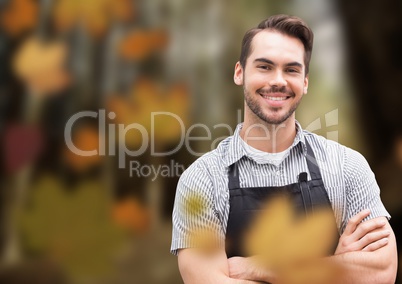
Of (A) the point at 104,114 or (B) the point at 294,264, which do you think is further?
(A) the point at 104,114

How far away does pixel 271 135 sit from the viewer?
1.51 metres

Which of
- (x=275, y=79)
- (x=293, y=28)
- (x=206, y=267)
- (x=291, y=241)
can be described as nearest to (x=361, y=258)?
(x=291, y=241)

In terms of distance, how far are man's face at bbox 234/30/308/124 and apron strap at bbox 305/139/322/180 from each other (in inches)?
4.1

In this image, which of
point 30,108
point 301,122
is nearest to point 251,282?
point 301,122

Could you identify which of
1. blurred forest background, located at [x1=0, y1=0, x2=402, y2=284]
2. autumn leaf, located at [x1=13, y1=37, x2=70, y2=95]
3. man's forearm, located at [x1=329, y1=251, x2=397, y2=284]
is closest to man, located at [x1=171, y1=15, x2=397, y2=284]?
man's forearm, located at [x1=329, y1=251, x2=397, y2=284]

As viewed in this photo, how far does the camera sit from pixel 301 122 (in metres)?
1.67

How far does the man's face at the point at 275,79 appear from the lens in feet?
4.82

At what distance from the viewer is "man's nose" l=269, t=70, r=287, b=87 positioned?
146 centimetres

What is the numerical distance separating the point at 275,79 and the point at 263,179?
0.77ft

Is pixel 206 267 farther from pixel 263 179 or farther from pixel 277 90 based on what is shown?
pixel 277 90

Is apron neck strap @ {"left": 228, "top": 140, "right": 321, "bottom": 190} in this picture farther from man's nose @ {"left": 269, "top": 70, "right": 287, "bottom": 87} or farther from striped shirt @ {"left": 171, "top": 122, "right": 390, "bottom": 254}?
man's nose @ {"left": 269, "top": 70, "right": 287, "bottom": 87}

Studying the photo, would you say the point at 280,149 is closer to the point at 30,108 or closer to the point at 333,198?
the point at 333,198

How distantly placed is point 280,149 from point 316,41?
387mm

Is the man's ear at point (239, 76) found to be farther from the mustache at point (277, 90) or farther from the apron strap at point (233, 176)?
the apron strap at point (233, 176)
